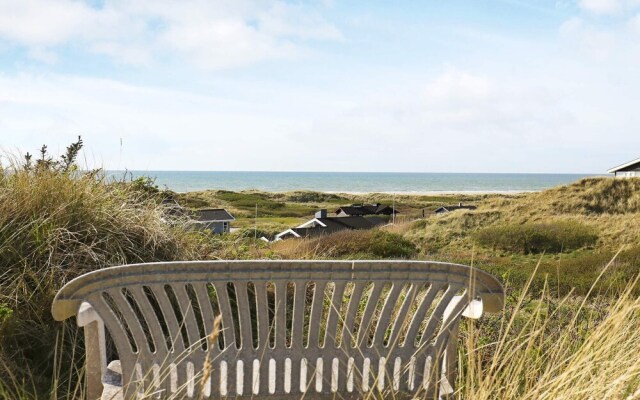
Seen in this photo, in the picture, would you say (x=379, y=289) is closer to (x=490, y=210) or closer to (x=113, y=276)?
(x=113, y=276)

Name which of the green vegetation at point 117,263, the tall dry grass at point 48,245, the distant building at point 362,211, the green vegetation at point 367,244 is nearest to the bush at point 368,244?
the green vegetation at point 367,244

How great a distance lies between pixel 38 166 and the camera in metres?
4.75

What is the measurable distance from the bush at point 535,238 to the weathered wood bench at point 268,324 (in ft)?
56.4

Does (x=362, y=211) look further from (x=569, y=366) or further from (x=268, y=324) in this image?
(x=569, y=366)

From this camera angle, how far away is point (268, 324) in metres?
2.45

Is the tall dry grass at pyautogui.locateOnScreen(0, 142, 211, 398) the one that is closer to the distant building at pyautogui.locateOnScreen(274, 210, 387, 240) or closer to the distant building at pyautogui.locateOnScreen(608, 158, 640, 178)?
the distant building at pyautogui.locateOnScreen(274, 210, 387, 240)

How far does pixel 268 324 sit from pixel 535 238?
719 inches

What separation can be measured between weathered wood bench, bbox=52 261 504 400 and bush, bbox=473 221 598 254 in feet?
56.4

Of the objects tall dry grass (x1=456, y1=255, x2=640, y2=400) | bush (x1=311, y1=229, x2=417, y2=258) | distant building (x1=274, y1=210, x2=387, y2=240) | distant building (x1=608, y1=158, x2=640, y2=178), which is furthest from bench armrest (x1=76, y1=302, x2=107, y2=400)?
distant building (x1=608, y1=158, x2=640, y2=178)

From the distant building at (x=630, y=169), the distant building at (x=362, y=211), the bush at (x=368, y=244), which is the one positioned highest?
the distant building at (x=630, y=169)

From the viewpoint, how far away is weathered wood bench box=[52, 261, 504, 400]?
2.39 meters

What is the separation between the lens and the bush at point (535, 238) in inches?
752

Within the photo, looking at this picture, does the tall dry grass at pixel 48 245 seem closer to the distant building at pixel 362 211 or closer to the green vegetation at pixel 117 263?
the green vegetation at pixel 117 263

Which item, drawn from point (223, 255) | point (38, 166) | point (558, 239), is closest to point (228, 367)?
point (223, 255)
